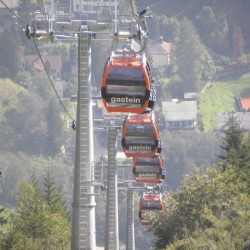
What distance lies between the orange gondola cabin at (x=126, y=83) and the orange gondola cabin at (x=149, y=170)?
2729 cm

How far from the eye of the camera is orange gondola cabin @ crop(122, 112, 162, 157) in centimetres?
4009

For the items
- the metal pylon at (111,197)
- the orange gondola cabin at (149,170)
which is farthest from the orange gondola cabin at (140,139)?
the orange gondola cabin at (149,170)

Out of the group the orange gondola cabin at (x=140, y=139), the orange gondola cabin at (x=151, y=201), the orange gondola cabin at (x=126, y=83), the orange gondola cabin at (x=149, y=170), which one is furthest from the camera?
the orange gondola cabin at (x=151, y=201)

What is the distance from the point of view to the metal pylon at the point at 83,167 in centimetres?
2562

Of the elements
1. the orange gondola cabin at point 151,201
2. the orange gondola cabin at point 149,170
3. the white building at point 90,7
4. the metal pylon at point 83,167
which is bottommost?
the metal pylon at point 83,167

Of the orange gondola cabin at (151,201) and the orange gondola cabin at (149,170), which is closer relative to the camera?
the orange gondola cabin at (149,170)

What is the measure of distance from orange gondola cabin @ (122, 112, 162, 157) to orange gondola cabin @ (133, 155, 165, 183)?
12.6 metres

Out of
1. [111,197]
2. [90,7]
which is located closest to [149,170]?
[111,197]

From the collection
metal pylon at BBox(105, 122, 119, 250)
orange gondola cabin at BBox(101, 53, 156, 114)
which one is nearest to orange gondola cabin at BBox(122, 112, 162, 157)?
metal pylon at BBox(105, 122, 119, 250)

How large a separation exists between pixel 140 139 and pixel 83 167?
14.5 meters

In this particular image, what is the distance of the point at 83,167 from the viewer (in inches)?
1017

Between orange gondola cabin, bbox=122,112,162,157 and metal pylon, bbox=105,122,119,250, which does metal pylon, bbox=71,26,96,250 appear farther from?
metal pylon, bbox=105,122,119,250

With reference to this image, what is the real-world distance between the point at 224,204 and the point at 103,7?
67.3 feet

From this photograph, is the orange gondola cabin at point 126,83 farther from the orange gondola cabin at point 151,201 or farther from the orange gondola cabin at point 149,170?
the orange gondola cabin at point 151,201
